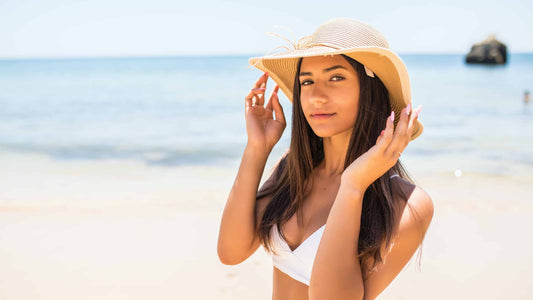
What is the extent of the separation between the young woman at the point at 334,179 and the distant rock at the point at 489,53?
64.9 metres

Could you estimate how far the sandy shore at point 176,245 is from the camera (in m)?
4.67

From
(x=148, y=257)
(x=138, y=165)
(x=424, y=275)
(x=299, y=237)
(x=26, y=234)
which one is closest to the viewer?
(x=299, y=237)

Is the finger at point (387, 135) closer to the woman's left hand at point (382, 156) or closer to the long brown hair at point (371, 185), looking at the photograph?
the woman's left hand at point (382, 156)

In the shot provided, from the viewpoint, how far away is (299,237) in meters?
2.18

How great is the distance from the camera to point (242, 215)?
2.29 meters

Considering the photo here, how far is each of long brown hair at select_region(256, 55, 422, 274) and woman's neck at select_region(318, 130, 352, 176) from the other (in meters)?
0.07

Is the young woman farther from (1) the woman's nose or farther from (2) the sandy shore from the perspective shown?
(2) the sandy shore

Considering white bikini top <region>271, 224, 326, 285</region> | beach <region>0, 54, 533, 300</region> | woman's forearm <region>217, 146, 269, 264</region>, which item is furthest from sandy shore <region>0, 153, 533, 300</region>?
white bikini top <region>271, 224, 326, 285</region>

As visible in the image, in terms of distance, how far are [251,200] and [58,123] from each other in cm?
1688

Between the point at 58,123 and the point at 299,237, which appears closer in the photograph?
the point at 299,237

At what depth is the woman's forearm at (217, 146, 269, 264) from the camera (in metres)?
2.29

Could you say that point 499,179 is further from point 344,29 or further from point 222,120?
point 222,120

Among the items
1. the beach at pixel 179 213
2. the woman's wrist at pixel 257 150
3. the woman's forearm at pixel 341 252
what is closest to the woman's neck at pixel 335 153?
the woman's wrist at pixel 257 150

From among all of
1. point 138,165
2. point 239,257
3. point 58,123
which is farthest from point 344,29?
point 58,123
